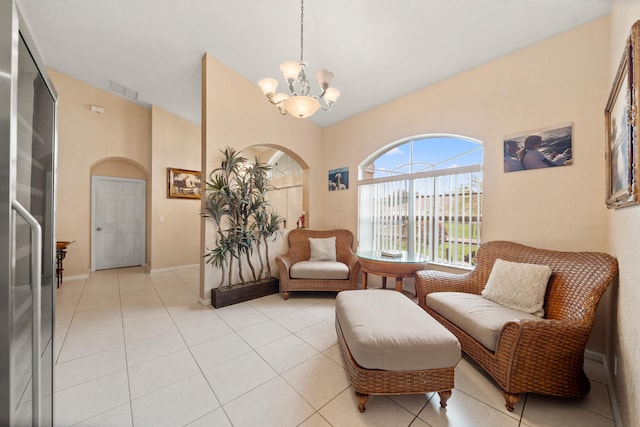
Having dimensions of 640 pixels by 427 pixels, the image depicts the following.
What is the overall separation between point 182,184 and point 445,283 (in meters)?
5.34

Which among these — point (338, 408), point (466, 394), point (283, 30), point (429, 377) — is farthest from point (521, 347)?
point (283, 30)

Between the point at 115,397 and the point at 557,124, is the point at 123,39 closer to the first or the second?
the point at 115,397

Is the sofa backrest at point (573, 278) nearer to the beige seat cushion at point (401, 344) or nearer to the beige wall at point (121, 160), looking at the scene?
the beige seat cushion at point (401, 344)

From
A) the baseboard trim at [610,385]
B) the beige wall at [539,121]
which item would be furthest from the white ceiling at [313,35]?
the baseboard trim at [610,385]

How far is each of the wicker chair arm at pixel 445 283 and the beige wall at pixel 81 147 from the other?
5.81 metres

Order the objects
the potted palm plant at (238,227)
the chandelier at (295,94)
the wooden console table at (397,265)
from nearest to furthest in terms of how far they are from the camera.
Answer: the chandelier at (295,94) → the wooden console table at (397,265) → the potted palm plant at (238,227)

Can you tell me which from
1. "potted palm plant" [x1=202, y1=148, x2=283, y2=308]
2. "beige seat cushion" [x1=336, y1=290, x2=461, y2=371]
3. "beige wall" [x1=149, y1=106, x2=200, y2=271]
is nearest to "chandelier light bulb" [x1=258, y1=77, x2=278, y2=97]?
"potted palm plant" [x1=202, y1=148, x2=283, y2=308]

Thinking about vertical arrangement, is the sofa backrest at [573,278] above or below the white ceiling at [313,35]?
below

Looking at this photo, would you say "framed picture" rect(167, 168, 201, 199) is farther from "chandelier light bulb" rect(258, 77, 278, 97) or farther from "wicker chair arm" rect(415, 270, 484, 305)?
"wicker chair arm" rect(415, 270, 484, 305)

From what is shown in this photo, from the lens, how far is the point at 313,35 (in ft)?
8.73

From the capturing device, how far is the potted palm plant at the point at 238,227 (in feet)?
10.3

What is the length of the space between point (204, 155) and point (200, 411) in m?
2.81

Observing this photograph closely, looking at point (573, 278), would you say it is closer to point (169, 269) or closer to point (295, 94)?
point (295, 94)

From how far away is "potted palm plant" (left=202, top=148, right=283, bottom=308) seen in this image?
3150 mm
